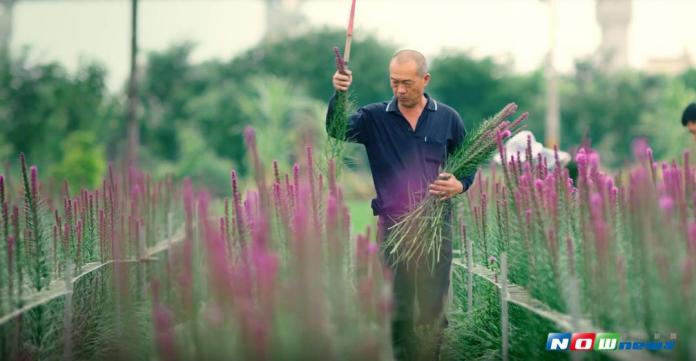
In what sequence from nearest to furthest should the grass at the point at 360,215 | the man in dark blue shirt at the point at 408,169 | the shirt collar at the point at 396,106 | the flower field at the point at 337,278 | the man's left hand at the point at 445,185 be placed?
the flower field at the point at 337,278
the man's left hand at the point at 445,185
the man in dark blue shirt at the point at 408,169
the shirt collar at the point at 396,106
the grass at the point at 360,215

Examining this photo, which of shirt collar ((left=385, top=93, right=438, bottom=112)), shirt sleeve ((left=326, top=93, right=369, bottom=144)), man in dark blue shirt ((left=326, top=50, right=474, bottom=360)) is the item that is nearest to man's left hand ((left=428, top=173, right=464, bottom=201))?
man in dark blue shirt ((left=326, top=50, right=474, bottom=360))

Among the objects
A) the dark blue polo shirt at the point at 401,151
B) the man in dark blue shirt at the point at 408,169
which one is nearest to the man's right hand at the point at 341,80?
the man in dark blue shirt at the point at 408,169

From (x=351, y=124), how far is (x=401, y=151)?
325 mm

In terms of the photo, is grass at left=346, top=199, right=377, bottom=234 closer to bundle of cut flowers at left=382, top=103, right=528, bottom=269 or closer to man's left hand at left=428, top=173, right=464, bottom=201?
bundle of cut flowers at left=382, top=103, right=528, bottom=269

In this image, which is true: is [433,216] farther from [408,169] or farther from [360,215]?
[360,215]

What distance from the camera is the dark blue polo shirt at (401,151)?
4742 mm

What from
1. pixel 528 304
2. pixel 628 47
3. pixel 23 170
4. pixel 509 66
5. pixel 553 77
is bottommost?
pixel 528 304

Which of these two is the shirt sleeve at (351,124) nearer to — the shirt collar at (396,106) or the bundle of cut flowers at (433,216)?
the shirt collar at (396,106)

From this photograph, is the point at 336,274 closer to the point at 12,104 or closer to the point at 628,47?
the point at 12,104

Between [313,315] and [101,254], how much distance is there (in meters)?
2.77

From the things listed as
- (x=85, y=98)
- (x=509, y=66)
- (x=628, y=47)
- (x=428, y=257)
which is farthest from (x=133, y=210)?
(x=628, y=47)

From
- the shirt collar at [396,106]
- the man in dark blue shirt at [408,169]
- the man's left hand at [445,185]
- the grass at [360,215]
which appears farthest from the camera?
the grass at [360,215]

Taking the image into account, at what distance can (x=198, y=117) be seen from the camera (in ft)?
139

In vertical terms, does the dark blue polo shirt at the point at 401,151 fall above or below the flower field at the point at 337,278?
above
